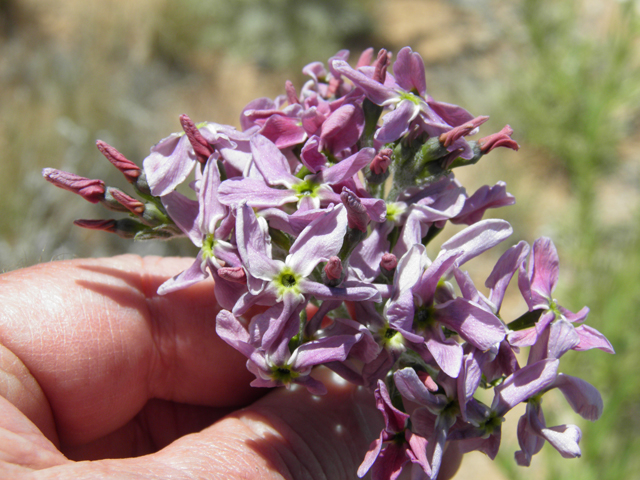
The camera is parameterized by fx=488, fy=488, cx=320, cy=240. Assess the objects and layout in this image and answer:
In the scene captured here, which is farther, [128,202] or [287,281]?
[128,202]

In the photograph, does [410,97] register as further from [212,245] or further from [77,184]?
[77,184]

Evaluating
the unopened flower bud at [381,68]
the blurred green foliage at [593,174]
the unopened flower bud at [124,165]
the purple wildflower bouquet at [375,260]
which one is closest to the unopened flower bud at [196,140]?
the purple wildflower bouquet at [375,260]

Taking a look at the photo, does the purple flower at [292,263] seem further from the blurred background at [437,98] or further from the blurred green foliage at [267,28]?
the blurred green foliage at [267,28]

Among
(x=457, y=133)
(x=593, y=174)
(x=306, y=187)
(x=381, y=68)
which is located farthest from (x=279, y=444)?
(x=593, y=174)

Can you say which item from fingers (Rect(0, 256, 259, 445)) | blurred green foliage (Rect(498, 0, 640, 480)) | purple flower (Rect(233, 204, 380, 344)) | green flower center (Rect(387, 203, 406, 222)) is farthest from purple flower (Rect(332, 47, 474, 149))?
blurred green foliage (Rect(498, 0, 640, 480))

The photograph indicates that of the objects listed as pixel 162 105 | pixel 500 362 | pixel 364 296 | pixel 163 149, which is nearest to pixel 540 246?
pixel 500 362

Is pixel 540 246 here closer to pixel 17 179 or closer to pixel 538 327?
pixel 538 327
